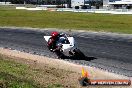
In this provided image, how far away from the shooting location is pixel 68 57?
76.1ft

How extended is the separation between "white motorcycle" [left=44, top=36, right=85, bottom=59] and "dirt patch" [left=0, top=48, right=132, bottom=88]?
77 centimetres

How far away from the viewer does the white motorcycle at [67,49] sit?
22.5 m

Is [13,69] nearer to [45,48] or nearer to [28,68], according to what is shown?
[28,68]

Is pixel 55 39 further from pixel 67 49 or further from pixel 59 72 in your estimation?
pixel 59 72

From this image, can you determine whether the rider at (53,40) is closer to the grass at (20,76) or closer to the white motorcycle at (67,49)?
the white motorcycle at (67,49)

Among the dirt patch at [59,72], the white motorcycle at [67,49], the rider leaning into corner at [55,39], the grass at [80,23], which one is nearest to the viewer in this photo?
the dirt patch at [59,72]

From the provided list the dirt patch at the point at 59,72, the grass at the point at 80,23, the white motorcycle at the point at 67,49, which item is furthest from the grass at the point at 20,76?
the grass at the point at 80,23

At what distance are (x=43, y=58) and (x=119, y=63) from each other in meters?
4.85

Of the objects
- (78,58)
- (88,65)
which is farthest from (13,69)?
(78,58)

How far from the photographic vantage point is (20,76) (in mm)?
16156

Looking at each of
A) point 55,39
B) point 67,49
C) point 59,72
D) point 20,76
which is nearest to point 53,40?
point 55,39

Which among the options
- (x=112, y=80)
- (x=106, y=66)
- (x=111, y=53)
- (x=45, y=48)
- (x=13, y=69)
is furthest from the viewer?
(x=45, y=48)

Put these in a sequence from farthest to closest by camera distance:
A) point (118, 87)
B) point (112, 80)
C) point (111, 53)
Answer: point (111, 53), point (112, 80), point (118, 87)

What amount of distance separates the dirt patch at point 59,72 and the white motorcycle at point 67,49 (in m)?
0.77
